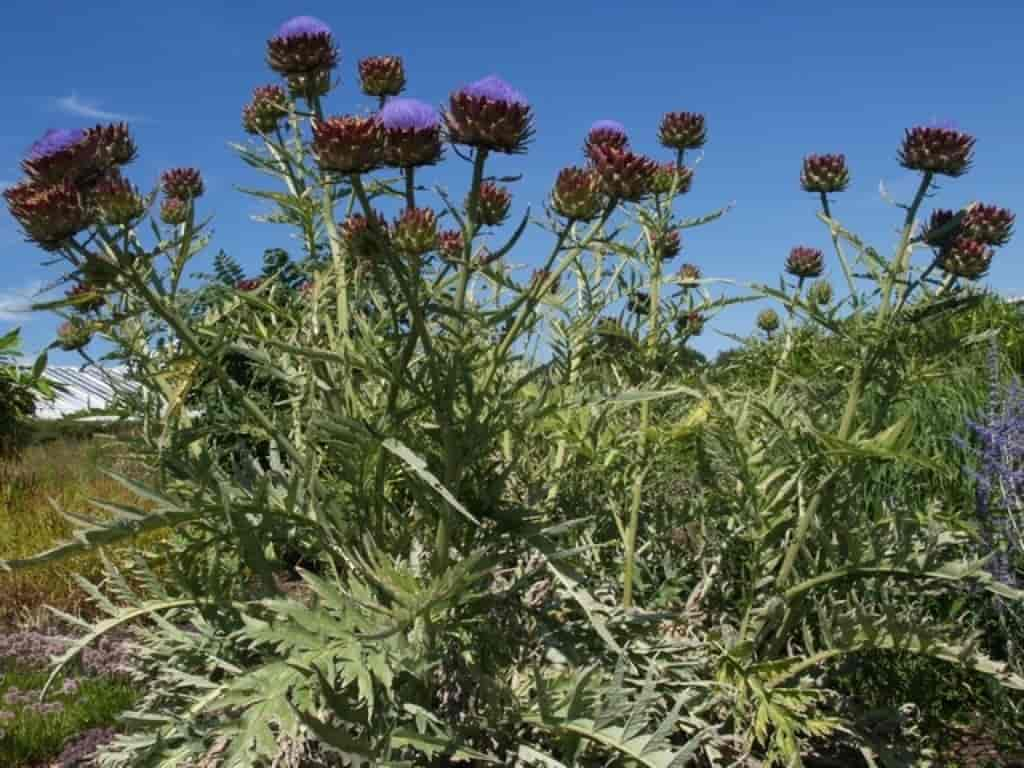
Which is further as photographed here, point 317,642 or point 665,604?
point 665,604

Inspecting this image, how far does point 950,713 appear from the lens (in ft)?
9.67

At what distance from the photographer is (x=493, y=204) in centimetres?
223

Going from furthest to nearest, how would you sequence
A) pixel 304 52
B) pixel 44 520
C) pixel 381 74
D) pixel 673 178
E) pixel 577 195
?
1. pixel 44 520
2. pixel 673 178
3. pixel 381 74
4. pixel 304 52
5. pixel 577 195

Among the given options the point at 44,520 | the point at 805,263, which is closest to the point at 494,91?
the point at 805,263

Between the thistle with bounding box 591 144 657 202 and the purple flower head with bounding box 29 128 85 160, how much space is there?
1.00 m

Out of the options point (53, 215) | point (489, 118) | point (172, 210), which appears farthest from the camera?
point (172, 210)

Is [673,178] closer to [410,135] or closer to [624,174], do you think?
[624,174]

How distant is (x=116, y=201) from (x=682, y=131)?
65.6 inches

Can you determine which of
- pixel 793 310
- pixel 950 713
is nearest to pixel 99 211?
pixel 793 310

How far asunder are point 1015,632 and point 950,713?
0.31 metres

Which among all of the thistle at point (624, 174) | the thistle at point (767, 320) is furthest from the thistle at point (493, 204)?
the thistle at point (767, 320)

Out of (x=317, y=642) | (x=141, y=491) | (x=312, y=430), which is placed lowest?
(x=317, y=642)

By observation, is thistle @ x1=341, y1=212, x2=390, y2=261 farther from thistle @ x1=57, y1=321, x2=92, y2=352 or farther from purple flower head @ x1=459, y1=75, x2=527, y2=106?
thistle @ x1=57, y1=321, x2=92, y2=352

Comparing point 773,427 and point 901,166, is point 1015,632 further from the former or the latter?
point 901,166
